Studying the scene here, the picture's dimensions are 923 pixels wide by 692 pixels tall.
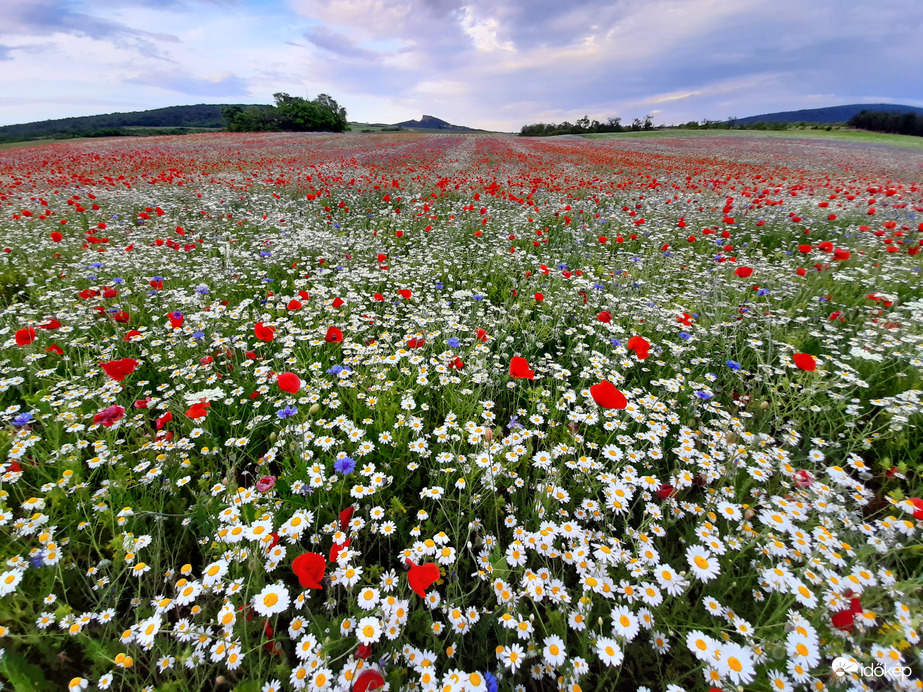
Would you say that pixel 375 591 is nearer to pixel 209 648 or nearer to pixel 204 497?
Answer: pixel 209 648

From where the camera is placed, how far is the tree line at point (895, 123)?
1903 inches

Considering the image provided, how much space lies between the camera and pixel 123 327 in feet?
11.7

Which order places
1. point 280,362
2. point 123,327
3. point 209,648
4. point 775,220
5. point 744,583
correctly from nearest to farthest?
point 209,648 < point 744,583 < point 280,362 < point 123,327 < point 775,220

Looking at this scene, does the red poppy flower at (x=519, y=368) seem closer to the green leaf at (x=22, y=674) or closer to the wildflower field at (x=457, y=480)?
the wildflower field at (x=457, y=480)

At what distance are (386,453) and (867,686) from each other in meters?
2.15

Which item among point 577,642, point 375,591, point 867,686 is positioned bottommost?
point 577,642

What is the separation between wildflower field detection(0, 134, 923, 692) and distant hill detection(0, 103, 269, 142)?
56125mm

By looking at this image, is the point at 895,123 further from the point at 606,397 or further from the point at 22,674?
the point at 22,674

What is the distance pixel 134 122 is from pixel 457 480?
128558 millimetres

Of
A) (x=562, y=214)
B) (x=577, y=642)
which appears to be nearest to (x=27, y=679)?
(x=577, y=642)

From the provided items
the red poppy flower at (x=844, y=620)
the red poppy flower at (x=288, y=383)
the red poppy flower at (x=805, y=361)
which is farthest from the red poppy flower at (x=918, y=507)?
the red poppy flower at (x=288, y=383)

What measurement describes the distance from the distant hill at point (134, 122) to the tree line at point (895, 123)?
3478 inches

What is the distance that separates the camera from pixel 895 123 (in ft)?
161

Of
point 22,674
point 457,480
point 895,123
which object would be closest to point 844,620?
point 457,480
